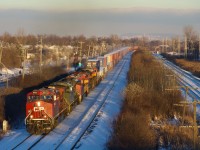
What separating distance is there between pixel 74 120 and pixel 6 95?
16.7ft

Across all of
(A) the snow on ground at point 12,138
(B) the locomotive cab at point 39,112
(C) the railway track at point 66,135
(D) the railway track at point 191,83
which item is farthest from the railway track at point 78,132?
(D) the railway track at point 191,83

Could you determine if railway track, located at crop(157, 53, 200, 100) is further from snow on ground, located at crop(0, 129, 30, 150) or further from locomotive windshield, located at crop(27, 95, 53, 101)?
snow on ground, located at crop(0, 129, 30, 150)

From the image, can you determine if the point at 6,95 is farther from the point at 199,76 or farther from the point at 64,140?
the point at 199,76

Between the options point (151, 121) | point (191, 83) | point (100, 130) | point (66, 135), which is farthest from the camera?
point (191, 83)

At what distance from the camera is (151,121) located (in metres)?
24.0

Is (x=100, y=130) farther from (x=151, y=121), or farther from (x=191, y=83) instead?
(x=191, y=83)

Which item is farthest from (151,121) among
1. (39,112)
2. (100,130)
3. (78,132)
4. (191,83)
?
(191,83)

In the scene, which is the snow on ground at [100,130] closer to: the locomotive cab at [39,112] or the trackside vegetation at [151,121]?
the trackside vegetation at [151,121]

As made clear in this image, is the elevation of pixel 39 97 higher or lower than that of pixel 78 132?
higher

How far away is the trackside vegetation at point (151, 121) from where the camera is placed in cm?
1630

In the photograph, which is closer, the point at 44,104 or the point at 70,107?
the point at 44,104

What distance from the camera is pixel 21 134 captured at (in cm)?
2128

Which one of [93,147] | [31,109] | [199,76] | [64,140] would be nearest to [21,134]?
[31,109]

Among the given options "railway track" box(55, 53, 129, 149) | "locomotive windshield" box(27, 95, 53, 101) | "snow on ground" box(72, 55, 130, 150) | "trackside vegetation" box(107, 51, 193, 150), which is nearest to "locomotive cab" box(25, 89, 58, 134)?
"locomotive windshield" box(27, 95, 53, 101)
